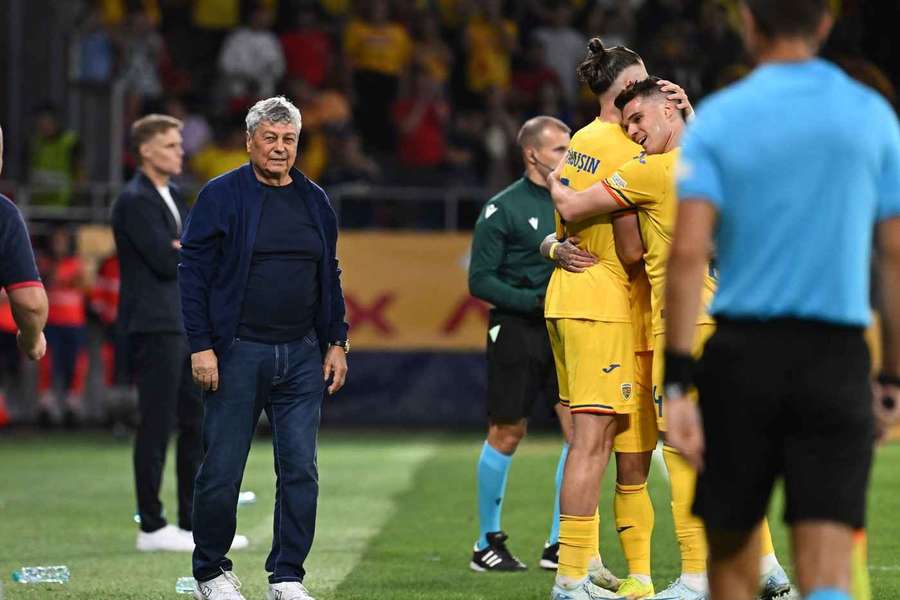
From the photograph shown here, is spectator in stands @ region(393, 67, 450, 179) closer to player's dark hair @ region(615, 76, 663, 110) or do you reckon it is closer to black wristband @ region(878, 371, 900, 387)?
player's dark hair @ region(615, 76, 663, 110)

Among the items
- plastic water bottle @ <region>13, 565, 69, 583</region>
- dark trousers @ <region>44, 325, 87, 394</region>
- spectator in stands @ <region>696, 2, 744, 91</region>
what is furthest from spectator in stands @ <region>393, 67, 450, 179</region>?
plastic water bottle @ <region>13, 565, 69, 583</region>

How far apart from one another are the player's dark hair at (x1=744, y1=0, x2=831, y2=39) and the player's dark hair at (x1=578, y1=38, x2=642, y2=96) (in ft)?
9.50

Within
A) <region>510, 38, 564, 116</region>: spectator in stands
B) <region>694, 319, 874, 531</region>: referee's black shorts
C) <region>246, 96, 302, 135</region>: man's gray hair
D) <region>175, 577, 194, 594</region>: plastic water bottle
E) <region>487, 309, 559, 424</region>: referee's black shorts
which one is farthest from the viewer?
<region>510, 38, 564, 116</region>: spectator in stands

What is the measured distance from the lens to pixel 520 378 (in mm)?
9156

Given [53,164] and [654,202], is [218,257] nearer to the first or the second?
[654,202]

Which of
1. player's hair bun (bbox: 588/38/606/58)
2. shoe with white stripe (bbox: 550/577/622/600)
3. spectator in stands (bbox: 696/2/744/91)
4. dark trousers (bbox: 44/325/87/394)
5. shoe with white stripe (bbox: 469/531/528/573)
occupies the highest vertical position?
spectator in stands (bbox: 696/2/744/91)

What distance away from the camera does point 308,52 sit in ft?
69.9

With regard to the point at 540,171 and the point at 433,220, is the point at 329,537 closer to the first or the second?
the point at 540,171

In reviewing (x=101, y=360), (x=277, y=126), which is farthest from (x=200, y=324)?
(x=101, y=360)

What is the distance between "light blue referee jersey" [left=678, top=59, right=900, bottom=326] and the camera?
440 cm

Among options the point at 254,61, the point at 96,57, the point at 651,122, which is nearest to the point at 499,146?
the point at 254,61

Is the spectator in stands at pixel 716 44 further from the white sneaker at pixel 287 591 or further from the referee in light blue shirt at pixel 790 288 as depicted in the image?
the referee in light blue shirt at pixel 790 288

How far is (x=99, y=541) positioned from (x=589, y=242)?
4.29 metres

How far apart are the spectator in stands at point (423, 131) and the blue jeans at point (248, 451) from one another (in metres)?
13.3
